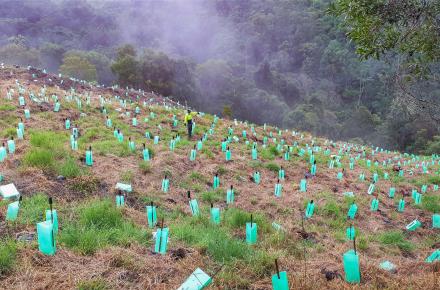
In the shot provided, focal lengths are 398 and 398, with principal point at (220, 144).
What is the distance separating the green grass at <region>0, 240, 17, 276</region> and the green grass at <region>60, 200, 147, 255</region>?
0.49 meters

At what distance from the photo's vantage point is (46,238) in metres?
3.97

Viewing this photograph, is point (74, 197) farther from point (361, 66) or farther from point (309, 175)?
point (361, 66)

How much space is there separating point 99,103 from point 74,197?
11.1m

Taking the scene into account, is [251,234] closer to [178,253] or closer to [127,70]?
[178,253]

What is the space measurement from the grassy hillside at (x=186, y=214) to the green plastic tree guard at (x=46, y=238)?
0.07m

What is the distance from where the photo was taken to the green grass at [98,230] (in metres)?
4.30

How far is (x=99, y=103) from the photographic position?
1681 cm

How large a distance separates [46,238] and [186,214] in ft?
9.74

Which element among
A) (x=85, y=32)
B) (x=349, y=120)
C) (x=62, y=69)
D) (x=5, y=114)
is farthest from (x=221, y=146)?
(x=85, y=32)

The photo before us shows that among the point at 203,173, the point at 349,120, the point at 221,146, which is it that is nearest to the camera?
the point at 203,173

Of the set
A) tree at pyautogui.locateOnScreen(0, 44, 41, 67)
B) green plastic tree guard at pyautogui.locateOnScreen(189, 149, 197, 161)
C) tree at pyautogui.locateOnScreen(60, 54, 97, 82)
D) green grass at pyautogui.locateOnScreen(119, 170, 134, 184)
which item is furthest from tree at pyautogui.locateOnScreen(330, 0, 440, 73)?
tree at pyautogui.locateOnScreen(0, 44, 41, 67)

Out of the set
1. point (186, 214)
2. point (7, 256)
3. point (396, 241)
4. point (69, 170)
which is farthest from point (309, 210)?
point (7, 256)

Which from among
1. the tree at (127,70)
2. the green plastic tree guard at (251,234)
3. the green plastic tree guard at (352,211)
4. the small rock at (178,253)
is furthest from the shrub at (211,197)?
the tree at (127,70)

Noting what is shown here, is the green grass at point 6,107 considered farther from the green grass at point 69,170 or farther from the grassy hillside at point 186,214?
the green grass at point 69,170
